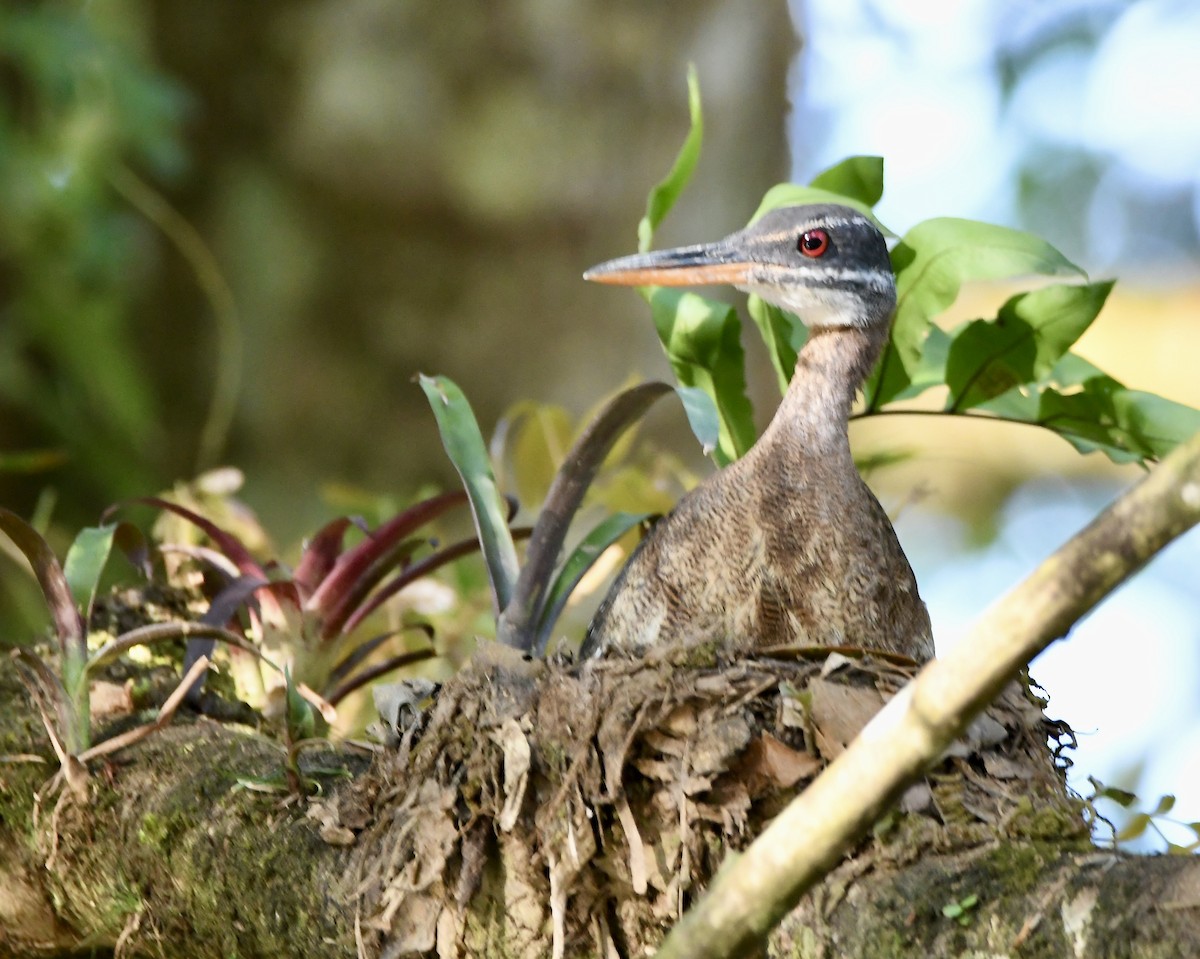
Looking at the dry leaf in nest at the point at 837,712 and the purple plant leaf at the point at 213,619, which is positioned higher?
the purple plant leaf at the point at 213,619

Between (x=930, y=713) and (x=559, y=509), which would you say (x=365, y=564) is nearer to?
A: (x=559, y=509)

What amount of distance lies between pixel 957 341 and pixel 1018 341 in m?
0.08

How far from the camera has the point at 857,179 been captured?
1748mm

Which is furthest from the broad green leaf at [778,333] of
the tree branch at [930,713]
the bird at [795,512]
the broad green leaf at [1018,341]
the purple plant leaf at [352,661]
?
the tree branch at [930,713]

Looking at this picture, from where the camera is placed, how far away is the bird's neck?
154 cm

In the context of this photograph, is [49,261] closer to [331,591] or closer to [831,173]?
[331,591]

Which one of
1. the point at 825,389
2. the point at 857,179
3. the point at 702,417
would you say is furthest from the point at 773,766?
the point at 857,179

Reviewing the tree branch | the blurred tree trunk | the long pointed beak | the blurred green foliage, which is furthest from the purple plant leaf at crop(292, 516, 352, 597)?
the blurred tree trunk

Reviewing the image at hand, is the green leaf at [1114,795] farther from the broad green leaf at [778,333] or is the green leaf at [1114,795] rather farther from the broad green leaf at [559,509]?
the broad green leaf at [778,333]

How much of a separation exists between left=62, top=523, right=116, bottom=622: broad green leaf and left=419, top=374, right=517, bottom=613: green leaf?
44 cm

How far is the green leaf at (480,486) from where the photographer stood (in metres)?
1.51

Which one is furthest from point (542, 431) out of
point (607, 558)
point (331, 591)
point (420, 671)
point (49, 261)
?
point (49, 261)

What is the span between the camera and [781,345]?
1.79m

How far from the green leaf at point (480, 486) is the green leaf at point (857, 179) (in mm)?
628
